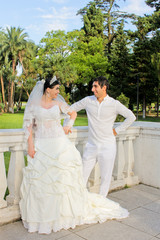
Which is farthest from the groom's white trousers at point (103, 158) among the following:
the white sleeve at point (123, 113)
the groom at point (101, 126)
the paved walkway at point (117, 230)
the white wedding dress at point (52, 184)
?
the paved walkway at point (117, 230)

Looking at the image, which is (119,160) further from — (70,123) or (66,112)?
(66,112)

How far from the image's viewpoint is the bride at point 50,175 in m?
3.17

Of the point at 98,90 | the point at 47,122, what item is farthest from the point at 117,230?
the point at 98,90

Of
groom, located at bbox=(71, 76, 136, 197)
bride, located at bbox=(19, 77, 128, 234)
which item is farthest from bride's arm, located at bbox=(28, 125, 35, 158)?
groom, located at bbox=(71, 76, 136, 197)

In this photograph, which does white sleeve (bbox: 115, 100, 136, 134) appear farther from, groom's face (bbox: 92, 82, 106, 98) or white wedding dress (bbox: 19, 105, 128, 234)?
white wedding dress (bbox: 19, 105, 128, 234)

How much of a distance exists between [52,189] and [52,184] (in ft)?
0.19

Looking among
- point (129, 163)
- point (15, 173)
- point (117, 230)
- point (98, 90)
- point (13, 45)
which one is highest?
point (13, 45)

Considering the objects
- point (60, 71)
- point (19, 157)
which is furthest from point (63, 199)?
point (60, 71)

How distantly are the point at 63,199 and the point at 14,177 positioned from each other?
0.75m

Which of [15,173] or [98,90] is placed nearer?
[15,173]

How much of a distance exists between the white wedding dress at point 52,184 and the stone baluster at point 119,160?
5.00 feet

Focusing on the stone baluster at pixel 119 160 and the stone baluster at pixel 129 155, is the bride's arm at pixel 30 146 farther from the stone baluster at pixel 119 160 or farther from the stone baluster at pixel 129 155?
the stone baluster at pixel 129 155

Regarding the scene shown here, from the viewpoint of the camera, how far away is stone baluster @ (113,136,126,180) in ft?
15.9

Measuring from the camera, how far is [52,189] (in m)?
3.19
